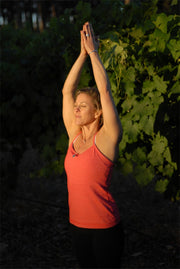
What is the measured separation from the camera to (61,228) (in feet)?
19.0

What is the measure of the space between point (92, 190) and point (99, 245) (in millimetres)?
365

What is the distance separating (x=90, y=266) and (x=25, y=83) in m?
3.76

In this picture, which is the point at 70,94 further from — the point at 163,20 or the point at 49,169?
the point at 49,169

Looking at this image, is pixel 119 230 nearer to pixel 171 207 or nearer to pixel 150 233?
pixel 150 233

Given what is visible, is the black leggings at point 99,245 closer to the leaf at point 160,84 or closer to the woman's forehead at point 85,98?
the woman's forehead at point 85,98

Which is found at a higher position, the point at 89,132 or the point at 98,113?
the point at 98,113

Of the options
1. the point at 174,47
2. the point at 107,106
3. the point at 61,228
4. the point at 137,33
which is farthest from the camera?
the point at 61,228

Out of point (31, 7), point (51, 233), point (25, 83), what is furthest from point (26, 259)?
point (31, 7)

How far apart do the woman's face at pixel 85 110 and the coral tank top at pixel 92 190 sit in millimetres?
218

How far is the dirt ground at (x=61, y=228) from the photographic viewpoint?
4.80m

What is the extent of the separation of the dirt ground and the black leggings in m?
2.16

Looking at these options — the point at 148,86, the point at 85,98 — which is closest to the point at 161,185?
the point at 148,86

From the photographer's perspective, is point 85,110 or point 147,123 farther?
point 147,123

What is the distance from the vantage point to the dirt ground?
4805 mm
